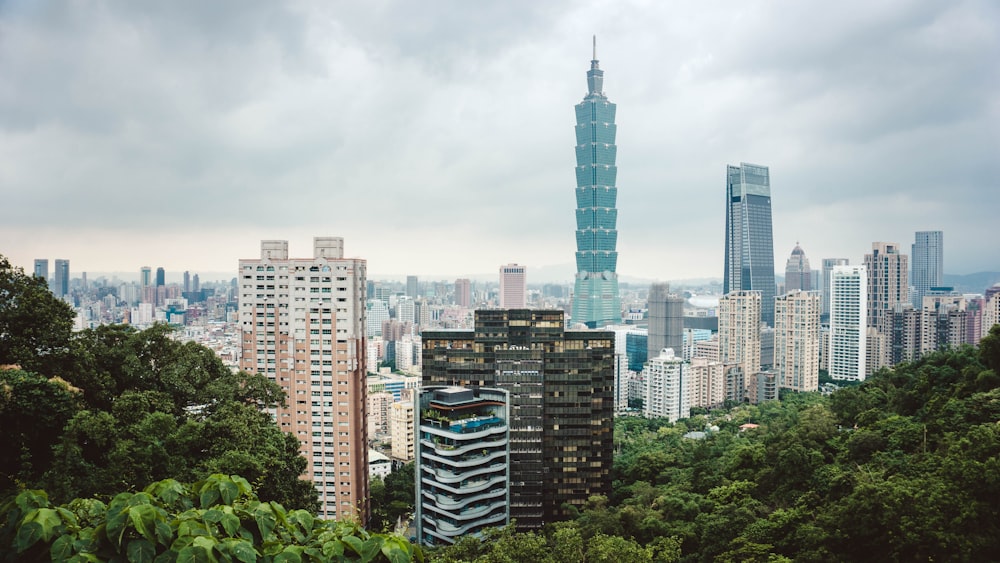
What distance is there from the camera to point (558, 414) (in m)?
12.3

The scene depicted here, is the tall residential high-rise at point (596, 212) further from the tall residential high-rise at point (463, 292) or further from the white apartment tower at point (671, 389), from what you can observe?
the white apartment tower at point (671, 389)

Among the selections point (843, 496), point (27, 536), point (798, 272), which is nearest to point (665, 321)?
point (798, 272)

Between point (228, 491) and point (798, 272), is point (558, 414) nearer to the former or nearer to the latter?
point (228, 491)

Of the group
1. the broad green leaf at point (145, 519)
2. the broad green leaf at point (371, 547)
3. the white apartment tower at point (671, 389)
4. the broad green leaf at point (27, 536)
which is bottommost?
the white apartment tower at point (671, 389)

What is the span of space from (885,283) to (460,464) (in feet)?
89.9

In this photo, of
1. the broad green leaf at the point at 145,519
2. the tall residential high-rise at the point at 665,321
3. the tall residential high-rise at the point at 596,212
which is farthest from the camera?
the tall residential high-rise at the point at 596,212

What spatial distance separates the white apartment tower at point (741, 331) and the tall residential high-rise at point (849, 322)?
352cm

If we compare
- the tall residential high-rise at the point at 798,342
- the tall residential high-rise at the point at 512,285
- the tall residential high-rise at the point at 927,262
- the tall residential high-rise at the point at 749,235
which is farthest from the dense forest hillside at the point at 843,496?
the tall residential high-rise at the point at 749,235

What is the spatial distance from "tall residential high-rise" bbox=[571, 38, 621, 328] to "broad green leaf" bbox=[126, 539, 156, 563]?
49687 mm

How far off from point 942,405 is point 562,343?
644cm

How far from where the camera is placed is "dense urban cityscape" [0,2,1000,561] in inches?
119

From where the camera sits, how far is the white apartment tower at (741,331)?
2794 centimetres

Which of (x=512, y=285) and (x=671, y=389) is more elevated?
(x=512, y=285)

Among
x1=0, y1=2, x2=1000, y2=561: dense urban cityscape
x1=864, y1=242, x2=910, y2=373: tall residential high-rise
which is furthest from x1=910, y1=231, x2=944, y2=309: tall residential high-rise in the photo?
x1=864, y1=242, x2=910, y2=373: tall residential high-rise
